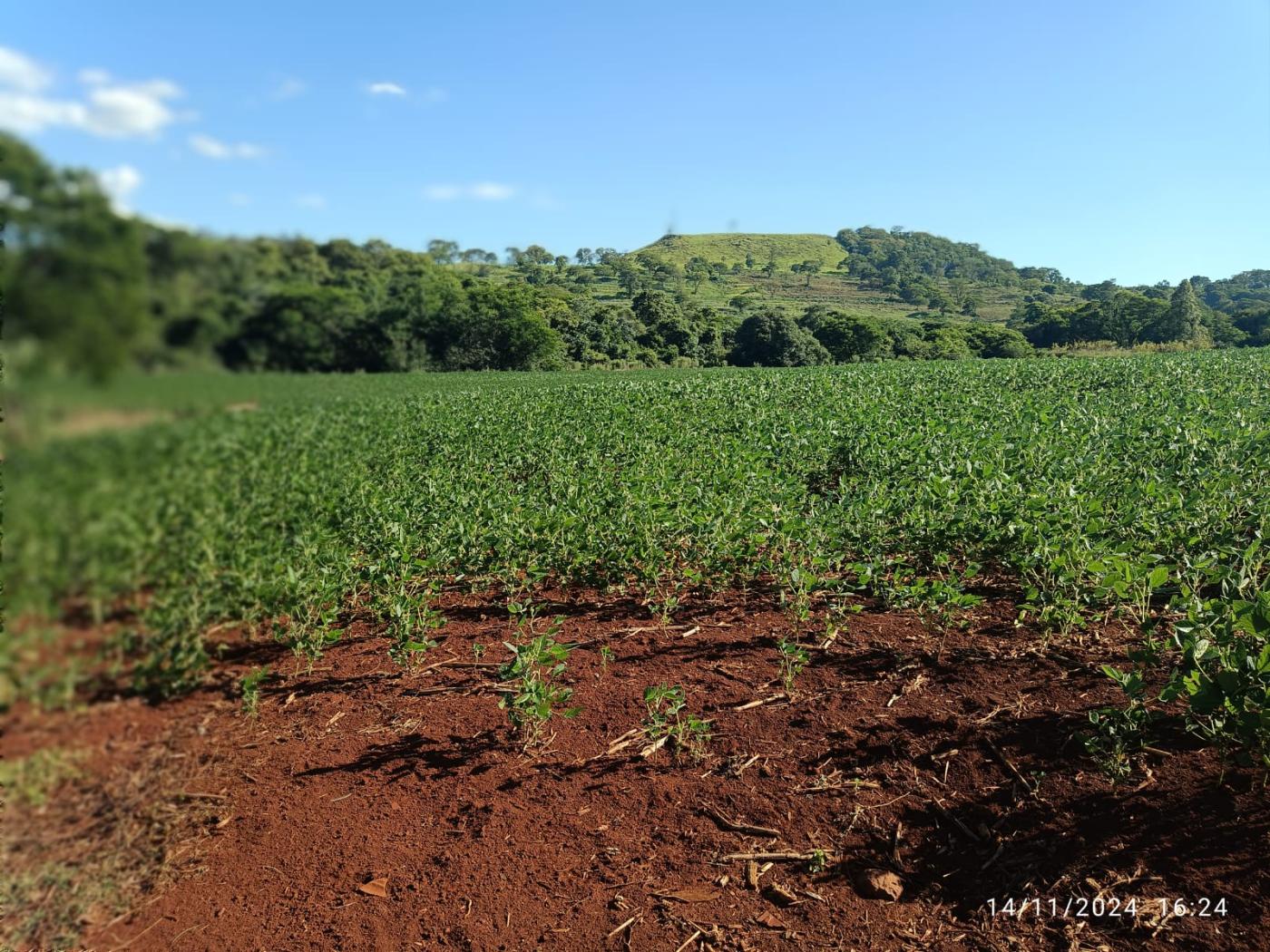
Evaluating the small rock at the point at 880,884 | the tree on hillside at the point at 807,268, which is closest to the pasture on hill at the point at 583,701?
the small rock at the point at 880,884

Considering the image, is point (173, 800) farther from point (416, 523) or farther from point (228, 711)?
point (416, 523)

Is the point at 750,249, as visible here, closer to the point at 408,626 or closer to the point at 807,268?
the point at 807,268

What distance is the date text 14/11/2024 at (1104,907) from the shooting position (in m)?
2.75

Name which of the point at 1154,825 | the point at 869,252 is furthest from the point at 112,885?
the point at 869,252

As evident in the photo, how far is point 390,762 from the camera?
3758 millimetres

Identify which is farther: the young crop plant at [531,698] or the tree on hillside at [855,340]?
the tree on hillside at [855,340]

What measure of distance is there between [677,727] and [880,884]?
129 cm

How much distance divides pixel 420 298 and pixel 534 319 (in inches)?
46.6

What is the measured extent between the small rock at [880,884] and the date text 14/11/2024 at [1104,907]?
353mm

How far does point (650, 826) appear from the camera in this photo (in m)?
3.36

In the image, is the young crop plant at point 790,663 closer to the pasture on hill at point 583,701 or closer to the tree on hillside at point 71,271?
the pasture on hill at point 583,701

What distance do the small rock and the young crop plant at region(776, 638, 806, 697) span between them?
1.39 metres

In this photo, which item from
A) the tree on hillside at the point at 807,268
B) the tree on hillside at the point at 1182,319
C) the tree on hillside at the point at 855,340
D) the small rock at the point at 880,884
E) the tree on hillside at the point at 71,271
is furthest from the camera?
the tree on hillside at the point at 807,268

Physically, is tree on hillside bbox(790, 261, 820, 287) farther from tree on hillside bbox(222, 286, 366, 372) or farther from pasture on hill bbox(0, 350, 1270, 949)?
tree on hillside bbox(222, 286, 366, 372)
